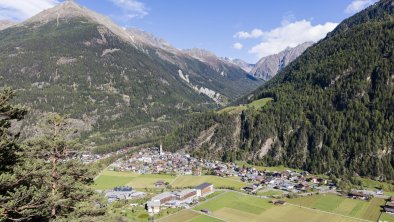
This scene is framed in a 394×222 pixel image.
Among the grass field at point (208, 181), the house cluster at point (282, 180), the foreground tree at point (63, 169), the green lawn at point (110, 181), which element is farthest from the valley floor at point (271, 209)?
the foreground tree at point (63, 169)

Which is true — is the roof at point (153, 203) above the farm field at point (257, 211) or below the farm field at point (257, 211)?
Result: above

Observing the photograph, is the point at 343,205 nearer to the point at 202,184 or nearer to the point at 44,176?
the point at 202,184

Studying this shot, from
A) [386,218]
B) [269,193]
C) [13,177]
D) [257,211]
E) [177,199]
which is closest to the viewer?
[13,177]

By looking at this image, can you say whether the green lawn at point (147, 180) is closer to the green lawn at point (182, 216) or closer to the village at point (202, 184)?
the village at point (202, 184)

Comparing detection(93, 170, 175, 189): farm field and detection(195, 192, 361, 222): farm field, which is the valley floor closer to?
detection(195, 192, 361, 222): farm field

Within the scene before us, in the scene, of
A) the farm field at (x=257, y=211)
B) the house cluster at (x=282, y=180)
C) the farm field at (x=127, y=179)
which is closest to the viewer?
the farm field at (x=257, y=211)

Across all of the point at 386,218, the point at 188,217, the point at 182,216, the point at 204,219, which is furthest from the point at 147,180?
the point at 386,218
